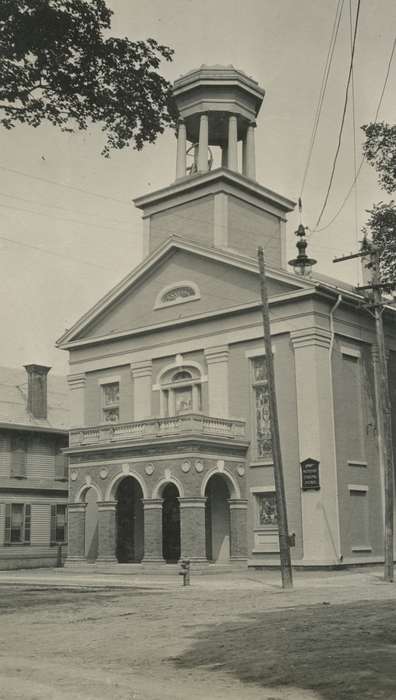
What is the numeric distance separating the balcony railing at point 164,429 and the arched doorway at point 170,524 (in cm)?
264

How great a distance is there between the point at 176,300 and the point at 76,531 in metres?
10.2

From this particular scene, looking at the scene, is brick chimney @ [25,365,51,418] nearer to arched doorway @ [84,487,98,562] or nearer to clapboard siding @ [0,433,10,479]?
clapboard siding @ [0,433,10,479]

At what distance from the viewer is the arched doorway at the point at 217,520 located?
105 ft

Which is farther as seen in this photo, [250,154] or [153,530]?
[250,154]

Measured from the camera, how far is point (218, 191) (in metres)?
36.9

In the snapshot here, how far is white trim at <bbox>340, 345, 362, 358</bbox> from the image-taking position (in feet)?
107

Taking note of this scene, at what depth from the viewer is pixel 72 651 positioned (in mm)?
11398

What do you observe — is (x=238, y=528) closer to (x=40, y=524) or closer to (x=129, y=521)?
(x=129, y=521)

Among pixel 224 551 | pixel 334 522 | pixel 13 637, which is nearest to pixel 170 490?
pixel 224 551

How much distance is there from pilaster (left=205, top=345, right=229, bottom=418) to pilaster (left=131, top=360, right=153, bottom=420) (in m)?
3.18

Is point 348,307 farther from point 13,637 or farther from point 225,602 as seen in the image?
point 13,637

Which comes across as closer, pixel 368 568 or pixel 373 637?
pixel 373 637

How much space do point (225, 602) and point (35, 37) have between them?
466 inches

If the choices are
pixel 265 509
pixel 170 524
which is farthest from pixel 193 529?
pixel 170 524
